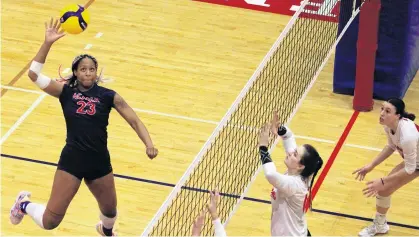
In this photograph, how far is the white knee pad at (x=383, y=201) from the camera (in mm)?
13316

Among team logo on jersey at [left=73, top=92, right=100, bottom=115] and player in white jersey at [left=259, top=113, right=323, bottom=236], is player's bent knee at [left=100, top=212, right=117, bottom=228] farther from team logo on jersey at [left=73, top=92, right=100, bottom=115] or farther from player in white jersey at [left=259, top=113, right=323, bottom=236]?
player in white jersey at [left=259, top=113, right=323, bottom=236]

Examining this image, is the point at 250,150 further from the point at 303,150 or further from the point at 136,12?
the point at 136,12

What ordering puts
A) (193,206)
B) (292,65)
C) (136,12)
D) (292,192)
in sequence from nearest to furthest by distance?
(292,192) → (193,206) → (292,65) → (136,12)

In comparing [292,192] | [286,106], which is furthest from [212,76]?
[292,192]

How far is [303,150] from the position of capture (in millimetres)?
10352

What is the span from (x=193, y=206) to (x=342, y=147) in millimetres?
3090

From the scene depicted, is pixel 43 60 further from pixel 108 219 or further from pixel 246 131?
pixel 246 131

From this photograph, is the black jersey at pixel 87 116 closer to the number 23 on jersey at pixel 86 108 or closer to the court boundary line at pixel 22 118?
the number 23 on jersey at pixel 86 108

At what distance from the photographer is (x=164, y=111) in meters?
16.5

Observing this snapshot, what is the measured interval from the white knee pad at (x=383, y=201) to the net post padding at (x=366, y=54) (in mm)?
3628

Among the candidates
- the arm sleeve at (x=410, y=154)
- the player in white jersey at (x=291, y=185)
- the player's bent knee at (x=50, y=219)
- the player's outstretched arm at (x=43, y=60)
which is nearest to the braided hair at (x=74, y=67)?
the player's outstretched arm at (x=43, y=60)

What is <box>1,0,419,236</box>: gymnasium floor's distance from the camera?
1400 cm

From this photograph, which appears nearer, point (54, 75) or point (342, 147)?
point (342, 147)

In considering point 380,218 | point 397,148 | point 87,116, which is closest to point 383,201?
point 380,218
